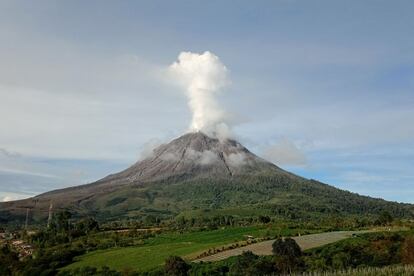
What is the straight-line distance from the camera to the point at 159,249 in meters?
66.7

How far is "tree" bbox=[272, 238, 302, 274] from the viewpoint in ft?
144

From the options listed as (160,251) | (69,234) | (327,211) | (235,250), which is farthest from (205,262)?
(327,211)

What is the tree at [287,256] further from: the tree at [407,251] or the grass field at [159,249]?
the grass field at [159,249]

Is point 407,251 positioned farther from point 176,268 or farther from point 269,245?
point 176,268

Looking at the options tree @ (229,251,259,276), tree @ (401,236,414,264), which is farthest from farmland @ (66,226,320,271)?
tree @ (401,236,414,264)

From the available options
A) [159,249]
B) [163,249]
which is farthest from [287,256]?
[159,249]

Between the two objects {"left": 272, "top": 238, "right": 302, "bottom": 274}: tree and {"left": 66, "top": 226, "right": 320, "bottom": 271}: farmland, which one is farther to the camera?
{"left": 66, "top": 226, "right": 320, "bottom": 271}: farmland

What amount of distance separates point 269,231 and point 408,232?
1955 centimetres

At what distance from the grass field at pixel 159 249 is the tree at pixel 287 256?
14133 mm

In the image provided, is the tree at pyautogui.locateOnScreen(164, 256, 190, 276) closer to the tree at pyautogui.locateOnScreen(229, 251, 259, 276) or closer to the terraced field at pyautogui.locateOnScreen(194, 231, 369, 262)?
the tree at pyautogui.locateOnScreen(229, 251, 259, 276)

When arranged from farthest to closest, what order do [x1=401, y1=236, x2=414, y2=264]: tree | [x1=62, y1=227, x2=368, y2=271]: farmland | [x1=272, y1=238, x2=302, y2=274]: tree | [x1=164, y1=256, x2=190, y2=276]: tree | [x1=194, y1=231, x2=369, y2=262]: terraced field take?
[x1=62, y1=227, x2=368, y2=271]: farmland
[x1=194, y1=231, x2=369, y2=262]: terraced field
[x1=164, y1=256, x2=190, y2=276]: tree
[x1=401, y1=236, x2=414, y2=264]: tree
[x1=272, y1=238, x2=302, y2=274]: tree

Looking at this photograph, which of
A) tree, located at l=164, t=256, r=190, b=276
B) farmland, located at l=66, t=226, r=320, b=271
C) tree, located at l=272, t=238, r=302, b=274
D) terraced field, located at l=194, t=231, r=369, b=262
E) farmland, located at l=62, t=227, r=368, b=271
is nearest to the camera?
tree, located at l=272, t=238, r=302, b=274

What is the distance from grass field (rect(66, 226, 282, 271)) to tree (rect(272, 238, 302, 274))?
1413cm

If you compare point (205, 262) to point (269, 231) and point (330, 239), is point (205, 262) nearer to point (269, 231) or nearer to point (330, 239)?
point (330, 239)
